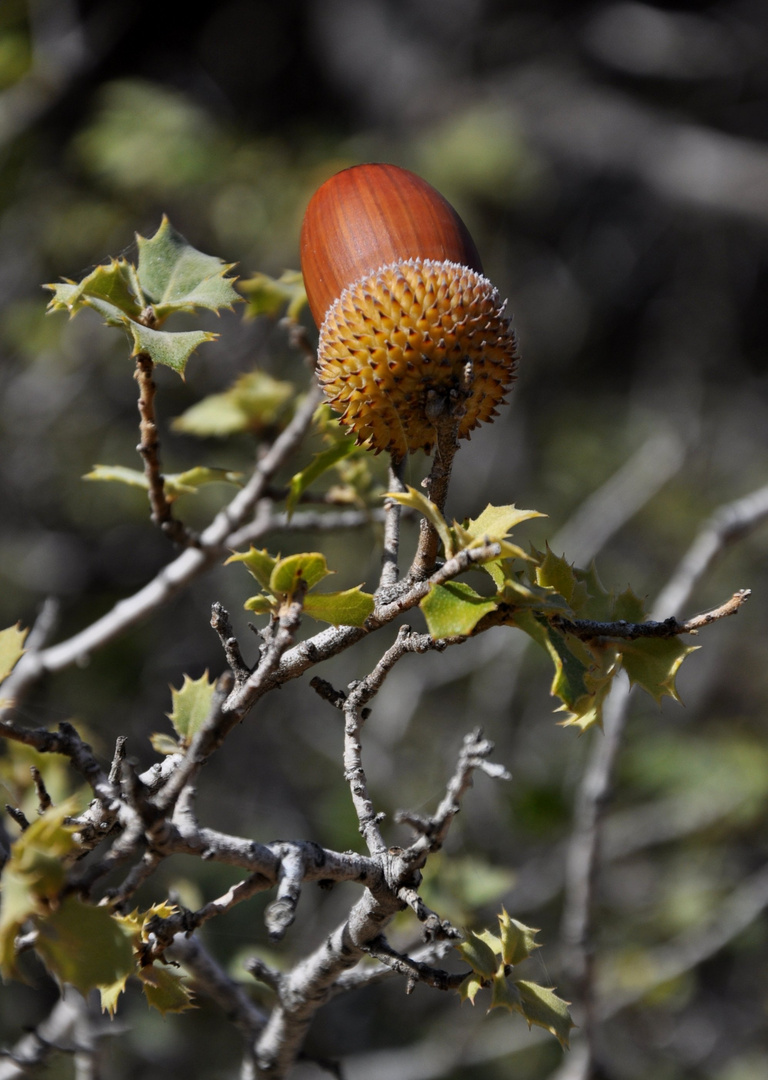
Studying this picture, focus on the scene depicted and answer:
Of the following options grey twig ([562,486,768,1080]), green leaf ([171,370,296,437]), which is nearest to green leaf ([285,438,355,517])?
green leaf ([171,370,296,437])

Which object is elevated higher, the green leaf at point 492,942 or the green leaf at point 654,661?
the green leaf at point 654,661

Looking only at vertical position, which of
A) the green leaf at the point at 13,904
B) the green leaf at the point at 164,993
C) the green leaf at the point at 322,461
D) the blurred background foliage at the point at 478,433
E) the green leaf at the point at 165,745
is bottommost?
the blurred background foliage at the point at 478,433

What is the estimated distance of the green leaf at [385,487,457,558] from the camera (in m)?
0.78

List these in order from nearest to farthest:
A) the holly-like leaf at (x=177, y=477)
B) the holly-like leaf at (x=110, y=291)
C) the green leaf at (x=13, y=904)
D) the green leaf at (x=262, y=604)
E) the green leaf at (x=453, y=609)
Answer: the green leaf at (x=13, y=904) < the green leaf at (x=453, y=609) < the green leaf at (x=262, y=604) < the holly-like leaf at (x=110, y=291) < the holly-like leaf at (x=177, y=477)

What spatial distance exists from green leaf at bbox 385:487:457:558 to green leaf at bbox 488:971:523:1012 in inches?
16.9

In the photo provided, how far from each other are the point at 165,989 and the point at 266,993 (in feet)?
2.08

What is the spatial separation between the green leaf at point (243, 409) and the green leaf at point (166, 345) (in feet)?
2.45

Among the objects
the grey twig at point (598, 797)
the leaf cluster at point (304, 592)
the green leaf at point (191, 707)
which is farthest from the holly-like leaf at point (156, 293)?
the grey twig at point (598, 797)

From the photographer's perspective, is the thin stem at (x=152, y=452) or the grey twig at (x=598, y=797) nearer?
the thin stem at (x=152, y=452)

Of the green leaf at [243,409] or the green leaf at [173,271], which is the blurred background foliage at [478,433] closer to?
the green leaf at [243,409]

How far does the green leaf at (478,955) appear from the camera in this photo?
89 centimetres

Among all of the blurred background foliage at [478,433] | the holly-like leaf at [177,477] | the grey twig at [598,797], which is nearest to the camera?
the holly-like leaf at [177,477]

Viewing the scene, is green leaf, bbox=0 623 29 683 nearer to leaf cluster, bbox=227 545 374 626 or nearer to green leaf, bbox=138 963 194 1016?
leaf cluster, bbox=227 545 374 626

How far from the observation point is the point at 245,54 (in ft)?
18.8
